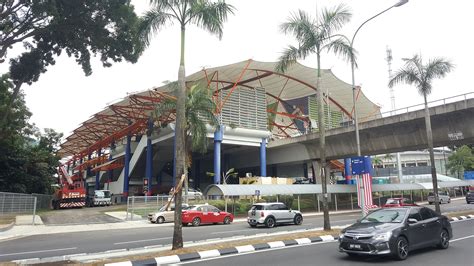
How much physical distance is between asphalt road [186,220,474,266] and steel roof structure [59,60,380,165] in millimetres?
30360

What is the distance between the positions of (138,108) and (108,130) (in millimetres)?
21222

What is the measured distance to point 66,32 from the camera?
1780 cm

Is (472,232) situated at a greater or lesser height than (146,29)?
lesser

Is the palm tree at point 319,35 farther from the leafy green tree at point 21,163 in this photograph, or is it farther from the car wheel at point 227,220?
the leafy green tree at point 21,163

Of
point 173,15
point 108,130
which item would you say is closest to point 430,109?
point 173,15

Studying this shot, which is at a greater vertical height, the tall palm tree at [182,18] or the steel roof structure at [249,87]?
the steel roof structure at [249,87]

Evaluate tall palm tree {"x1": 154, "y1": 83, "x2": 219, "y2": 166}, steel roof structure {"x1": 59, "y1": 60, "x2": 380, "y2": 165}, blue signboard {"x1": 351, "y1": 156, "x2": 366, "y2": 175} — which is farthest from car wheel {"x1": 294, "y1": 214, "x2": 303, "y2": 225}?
steel roof structure {"x1": 59, "y1": 60, "x2": 380, "y2": 165}

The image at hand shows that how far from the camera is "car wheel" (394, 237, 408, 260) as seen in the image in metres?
9.58

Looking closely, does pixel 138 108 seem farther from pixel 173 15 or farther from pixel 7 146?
pixel 173 15

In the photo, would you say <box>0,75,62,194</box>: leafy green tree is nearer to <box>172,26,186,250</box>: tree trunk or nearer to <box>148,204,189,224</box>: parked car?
<box>148,204,189,224</box>: parked car

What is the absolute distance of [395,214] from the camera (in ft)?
35.3

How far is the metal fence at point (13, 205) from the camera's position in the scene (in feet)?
102

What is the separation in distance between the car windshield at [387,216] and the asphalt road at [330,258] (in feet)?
3.48

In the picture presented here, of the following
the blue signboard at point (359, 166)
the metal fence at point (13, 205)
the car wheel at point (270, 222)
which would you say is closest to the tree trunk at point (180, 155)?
the blue signboard at point (359, 166)
